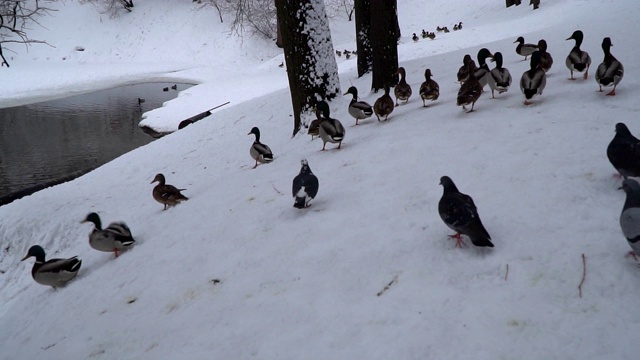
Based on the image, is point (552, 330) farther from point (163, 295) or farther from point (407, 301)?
point (163, 295)

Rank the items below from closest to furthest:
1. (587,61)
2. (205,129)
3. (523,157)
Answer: (523,157) < (587,61) < (205,129)

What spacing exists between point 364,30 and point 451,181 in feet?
28.4

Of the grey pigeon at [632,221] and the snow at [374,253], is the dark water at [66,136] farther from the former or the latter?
the grey pigeon at [632,221]

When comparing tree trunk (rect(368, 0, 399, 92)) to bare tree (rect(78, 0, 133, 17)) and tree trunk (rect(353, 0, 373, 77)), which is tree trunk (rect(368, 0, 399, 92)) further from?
bare tree (rect(78, 0, 133, 17))

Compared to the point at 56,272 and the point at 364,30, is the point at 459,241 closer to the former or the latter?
the point at 56,272

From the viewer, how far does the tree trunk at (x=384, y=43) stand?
914 cm

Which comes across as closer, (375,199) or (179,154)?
(375,199)

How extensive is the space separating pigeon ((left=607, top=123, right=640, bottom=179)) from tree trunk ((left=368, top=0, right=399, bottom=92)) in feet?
21.6

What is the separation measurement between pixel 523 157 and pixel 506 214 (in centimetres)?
118

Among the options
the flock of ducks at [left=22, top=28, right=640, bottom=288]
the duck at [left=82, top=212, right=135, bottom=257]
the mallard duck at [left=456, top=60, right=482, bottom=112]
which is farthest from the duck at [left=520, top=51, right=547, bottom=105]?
the duck at [left=82, top=212, right=135, bottom=257]

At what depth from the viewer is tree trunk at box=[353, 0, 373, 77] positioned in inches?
428

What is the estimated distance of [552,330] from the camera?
2314mm

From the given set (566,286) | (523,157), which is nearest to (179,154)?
(523,157)

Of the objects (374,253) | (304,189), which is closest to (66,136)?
(304,189)
